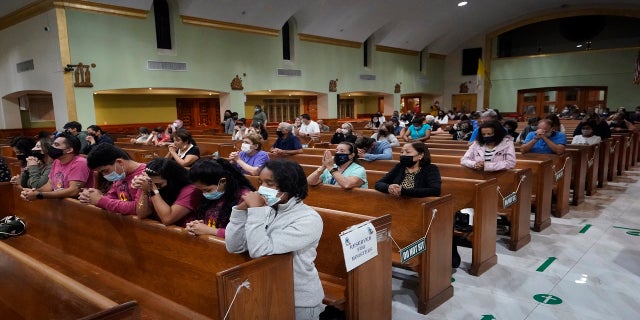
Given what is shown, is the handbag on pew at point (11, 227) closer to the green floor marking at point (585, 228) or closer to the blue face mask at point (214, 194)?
the blue face mask at point (214, 194)

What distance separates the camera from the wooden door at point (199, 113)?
14438mm

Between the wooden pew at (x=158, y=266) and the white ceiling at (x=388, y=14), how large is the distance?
9455 mm

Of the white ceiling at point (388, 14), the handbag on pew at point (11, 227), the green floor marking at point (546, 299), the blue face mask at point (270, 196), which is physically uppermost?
the white ceiling at point (388, 14)

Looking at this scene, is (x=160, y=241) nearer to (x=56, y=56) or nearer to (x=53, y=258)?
(x=53, y=258)

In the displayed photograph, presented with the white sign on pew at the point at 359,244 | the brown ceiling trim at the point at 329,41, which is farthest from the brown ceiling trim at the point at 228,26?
the white sign on pew at the point at 359,244

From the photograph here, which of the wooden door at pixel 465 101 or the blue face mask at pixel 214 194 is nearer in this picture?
the blue face mask at pixel 214 194

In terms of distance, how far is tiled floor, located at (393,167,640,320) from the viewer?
2879mm

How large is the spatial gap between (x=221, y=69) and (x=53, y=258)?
431 inches

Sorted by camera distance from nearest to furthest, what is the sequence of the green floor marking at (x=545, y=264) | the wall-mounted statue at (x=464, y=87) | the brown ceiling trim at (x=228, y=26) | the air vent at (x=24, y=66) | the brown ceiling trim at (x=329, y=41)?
the green floor marking at (x=545, y=264), the air vent at (x=24, y=66), the brown ceiling trim at (x=228, y=26), the brown ceiling trim at (x=329, y=41), the wall-mounted statue at (x=464, y=87)

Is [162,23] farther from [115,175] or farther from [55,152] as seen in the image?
[115,175]

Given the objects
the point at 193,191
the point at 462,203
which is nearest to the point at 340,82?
the point at 462,203

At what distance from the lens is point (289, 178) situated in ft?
6.25

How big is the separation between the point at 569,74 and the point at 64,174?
21782mm

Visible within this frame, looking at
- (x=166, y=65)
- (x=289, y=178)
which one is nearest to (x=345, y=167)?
(x=289, y=178)
